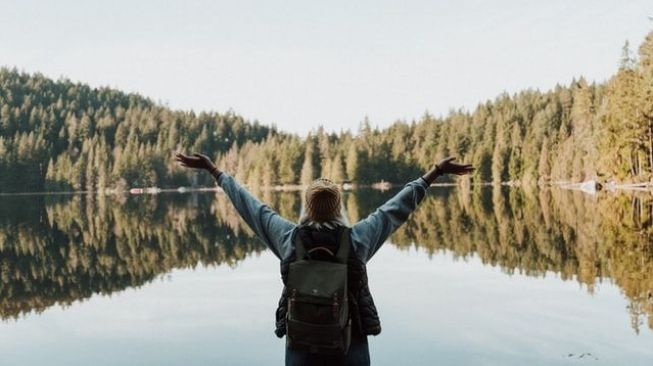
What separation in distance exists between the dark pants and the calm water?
5496mm

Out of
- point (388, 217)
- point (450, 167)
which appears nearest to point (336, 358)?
point (388, 217)

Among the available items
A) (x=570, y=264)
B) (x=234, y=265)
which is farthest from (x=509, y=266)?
(x=234, y=265)

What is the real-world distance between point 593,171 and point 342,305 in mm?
83632

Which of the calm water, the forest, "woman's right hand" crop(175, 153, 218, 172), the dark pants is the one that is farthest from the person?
the forest

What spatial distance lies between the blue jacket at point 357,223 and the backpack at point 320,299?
158mm

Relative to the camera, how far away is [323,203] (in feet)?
14.4

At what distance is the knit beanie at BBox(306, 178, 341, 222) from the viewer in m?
4.38

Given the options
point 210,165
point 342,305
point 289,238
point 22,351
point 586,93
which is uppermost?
point 586,93

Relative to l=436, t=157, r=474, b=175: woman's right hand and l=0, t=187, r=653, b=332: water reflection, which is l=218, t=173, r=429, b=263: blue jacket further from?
l=0, t=187, r=653, b=332: water reflection

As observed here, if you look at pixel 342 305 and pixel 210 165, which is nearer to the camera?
pixel 342 305

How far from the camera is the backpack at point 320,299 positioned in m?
4.24

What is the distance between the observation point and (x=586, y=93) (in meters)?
95.9

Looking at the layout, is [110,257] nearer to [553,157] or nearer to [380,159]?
[553,157]

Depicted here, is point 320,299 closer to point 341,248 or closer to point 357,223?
point 341,248
